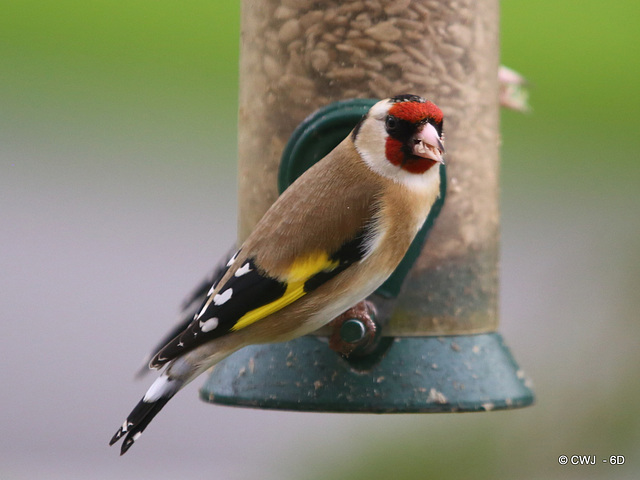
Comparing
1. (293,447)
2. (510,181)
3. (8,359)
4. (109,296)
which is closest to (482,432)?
(293,447)

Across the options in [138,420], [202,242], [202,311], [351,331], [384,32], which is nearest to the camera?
[138,420]

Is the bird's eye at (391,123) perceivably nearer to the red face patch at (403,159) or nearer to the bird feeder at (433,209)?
the red face patch at (403,159)

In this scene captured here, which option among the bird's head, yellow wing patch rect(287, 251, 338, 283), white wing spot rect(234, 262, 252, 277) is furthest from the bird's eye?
white wing spot rect(234, 262, 252, 277)

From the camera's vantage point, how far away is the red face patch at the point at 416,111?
12.5 ft

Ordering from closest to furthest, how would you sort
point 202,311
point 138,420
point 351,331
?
point 138,420 < point 202,311 < point 351,331

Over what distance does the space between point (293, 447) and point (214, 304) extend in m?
1.49

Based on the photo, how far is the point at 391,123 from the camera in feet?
12.8

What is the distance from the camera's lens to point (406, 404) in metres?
4.17

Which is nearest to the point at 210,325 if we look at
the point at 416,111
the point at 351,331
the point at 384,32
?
the point at 351,331

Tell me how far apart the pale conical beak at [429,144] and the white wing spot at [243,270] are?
69 cm

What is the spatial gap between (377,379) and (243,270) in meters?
0.72

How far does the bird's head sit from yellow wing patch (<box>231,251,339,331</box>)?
41cm

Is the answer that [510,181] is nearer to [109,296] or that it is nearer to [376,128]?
[109,296]

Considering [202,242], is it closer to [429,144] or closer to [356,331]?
[356,331]
